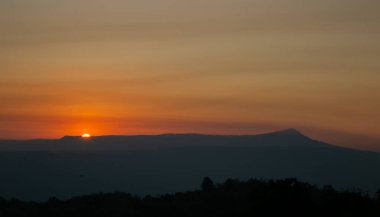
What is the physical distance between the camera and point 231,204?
97.8 ft

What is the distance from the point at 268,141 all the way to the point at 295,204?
80.2 meters

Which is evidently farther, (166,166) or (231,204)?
(166,166)

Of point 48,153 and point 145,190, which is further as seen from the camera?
Result: point 48,153

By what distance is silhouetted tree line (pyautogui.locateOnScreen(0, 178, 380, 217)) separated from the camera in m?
24.5

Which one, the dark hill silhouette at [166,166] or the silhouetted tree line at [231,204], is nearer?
the silhouetted tree line at [231,204]

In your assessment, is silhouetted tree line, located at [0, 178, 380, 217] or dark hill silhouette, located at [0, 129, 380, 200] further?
dark hill silhouette, located at [0, 129, 380, 200]

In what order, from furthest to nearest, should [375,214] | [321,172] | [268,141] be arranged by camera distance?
[268,141] < [321,172] < [375,214]

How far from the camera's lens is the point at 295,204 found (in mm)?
24453

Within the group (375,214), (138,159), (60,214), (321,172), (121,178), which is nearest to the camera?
(375,214)

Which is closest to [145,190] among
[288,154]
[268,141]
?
[288,154]

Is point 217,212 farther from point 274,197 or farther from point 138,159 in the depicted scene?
point 138,159

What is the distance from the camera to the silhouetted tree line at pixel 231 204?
24469mm

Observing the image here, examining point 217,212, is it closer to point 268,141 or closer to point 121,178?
point 121,178

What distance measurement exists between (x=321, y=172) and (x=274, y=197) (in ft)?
197
